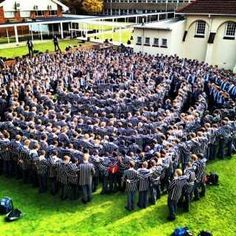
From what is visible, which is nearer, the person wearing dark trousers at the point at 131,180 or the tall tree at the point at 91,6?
the person wearing dark trousers at the point at 131,180

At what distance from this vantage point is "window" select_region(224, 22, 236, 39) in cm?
3042

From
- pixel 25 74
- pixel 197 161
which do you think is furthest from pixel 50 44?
pixel 197 161

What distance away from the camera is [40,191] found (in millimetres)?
12945

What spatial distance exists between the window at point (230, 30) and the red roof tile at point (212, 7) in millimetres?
1119

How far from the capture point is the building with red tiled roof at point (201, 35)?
100 feet

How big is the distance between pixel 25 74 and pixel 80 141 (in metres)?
10.6

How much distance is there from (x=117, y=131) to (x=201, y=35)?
20504 mm

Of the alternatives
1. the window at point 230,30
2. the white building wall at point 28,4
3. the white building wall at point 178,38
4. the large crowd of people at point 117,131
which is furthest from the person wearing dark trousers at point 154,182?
the white building wall at point 28,4

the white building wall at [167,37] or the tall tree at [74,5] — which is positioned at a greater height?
the tall tree at [74,5]

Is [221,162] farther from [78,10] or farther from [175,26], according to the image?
[78,10]

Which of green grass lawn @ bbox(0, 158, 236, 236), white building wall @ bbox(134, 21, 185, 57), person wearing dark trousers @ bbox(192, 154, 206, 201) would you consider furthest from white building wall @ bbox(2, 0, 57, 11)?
person wearing dark trousers @ bbox(192, 154, 206, 201)

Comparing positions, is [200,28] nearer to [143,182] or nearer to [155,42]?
[155,42]

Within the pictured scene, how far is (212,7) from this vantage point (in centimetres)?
3106

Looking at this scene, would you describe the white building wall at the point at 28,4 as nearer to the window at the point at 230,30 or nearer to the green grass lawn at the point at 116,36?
the green grass lawn at the point at 116,36
